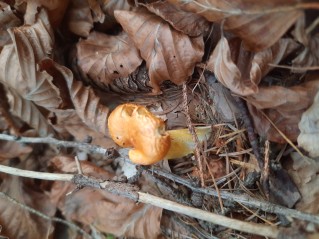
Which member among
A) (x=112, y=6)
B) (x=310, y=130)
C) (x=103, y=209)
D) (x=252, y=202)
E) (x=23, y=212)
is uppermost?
(x=112, y=6)

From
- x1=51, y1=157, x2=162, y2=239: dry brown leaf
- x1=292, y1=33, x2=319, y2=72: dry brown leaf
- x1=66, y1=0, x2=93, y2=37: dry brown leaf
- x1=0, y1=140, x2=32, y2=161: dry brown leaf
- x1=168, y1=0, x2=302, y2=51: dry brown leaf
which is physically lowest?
x1=51, y1=157, x2=162, y2=239: dry brown leaf

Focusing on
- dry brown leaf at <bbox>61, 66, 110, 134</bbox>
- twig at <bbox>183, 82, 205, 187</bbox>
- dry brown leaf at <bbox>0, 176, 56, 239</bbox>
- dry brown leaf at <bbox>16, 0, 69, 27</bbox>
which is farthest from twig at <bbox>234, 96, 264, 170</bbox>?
dry brown leaf at <bbox>0, 176, 56, 239</bbox>

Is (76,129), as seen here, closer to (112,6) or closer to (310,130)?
(112,6)

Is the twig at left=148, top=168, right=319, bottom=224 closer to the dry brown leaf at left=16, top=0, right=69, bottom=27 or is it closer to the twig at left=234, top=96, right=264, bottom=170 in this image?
the twig at left=234, top=96, right=264, bottom=170

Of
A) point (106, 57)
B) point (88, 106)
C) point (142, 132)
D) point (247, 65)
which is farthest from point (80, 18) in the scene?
point (247, 65)

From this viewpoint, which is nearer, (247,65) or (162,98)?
(247,65)
